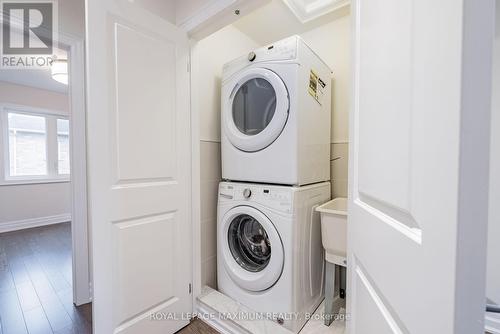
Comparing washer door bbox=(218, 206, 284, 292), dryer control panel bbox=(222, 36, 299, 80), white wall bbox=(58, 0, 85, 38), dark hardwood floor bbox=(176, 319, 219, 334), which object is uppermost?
white wall bbox=(58, 0, 85, 38)

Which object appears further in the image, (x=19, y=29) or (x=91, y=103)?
(x=19, y=29)

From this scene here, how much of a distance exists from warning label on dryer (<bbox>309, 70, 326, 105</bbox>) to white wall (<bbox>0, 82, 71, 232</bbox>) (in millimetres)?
4527

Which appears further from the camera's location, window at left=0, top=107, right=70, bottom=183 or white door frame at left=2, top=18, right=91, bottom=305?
window at left=0, top=107, right=70, bottom=183

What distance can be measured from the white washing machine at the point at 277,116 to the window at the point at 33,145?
3624 mm

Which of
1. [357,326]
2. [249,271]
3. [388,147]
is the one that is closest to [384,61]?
[388,147]

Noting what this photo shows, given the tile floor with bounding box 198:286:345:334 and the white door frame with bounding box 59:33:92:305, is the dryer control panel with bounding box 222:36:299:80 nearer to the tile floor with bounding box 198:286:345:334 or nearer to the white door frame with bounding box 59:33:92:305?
the white door frame with bounding box 59:33:92:305

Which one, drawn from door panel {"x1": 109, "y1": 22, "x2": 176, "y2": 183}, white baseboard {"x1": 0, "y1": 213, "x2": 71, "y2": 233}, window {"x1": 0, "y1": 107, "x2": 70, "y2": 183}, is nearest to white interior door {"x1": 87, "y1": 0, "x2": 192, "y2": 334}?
door panel {"x1": 109, "y1": 22, "x2": 176, "y2": 183}

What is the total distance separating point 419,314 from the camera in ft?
1.09

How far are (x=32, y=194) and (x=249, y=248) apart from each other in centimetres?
416

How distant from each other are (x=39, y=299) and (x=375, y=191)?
2.41 m

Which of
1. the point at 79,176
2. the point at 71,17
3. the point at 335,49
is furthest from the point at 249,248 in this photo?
the point at 71,17

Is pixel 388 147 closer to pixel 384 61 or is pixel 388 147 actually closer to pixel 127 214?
pixel 384 61

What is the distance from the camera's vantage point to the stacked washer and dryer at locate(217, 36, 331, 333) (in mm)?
1187

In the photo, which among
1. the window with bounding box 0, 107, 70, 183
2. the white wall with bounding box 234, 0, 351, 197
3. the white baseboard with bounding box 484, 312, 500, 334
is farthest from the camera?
the window with bounding box 0, 107, 70, 183
